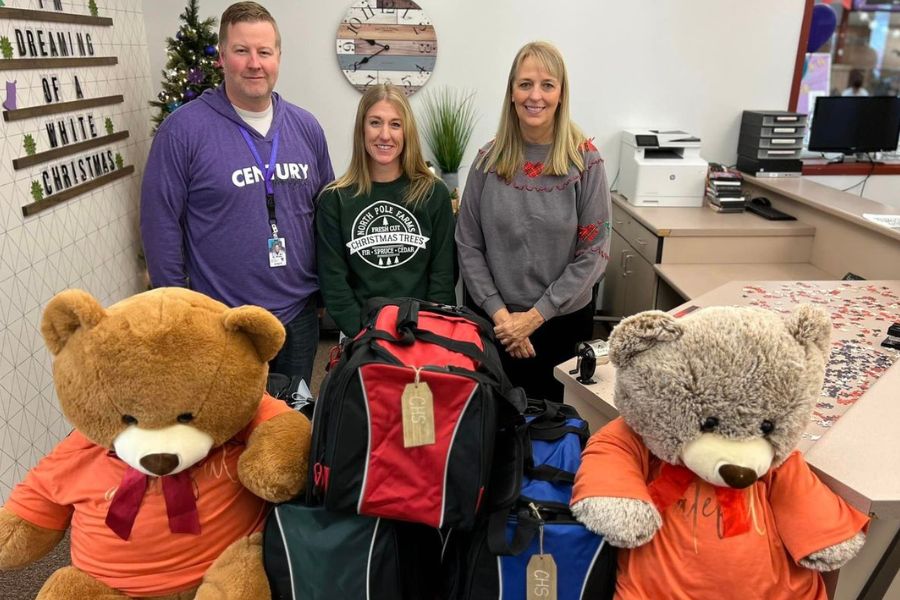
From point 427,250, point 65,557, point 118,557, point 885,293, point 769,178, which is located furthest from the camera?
point 769,178

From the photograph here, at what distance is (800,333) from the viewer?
1.07 m

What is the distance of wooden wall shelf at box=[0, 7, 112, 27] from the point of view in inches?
91.4

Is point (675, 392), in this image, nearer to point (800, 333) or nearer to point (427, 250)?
point (800, 333)

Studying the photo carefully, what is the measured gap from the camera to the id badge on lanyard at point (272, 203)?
183 cm

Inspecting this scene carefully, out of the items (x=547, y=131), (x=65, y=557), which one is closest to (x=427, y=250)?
(x=547, y=131)

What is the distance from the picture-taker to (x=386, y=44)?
3.53 m

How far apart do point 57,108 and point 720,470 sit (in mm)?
2729

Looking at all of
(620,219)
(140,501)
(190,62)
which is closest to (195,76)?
(190,62)

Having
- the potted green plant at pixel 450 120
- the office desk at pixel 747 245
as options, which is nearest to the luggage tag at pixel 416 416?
the office desk at pixel 747 245

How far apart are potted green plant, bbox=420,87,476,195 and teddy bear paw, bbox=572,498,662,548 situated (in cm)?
272

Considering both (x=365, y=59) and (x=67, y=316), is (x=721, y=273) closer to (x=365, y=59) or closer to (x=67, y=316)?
(x=365, y=59)

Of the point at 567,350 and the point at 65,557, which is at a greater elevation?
the point at 567,350

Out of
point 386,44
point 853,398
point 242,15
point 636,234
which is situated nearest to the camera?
point 853,398

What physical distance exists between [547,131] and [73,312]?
138cm
